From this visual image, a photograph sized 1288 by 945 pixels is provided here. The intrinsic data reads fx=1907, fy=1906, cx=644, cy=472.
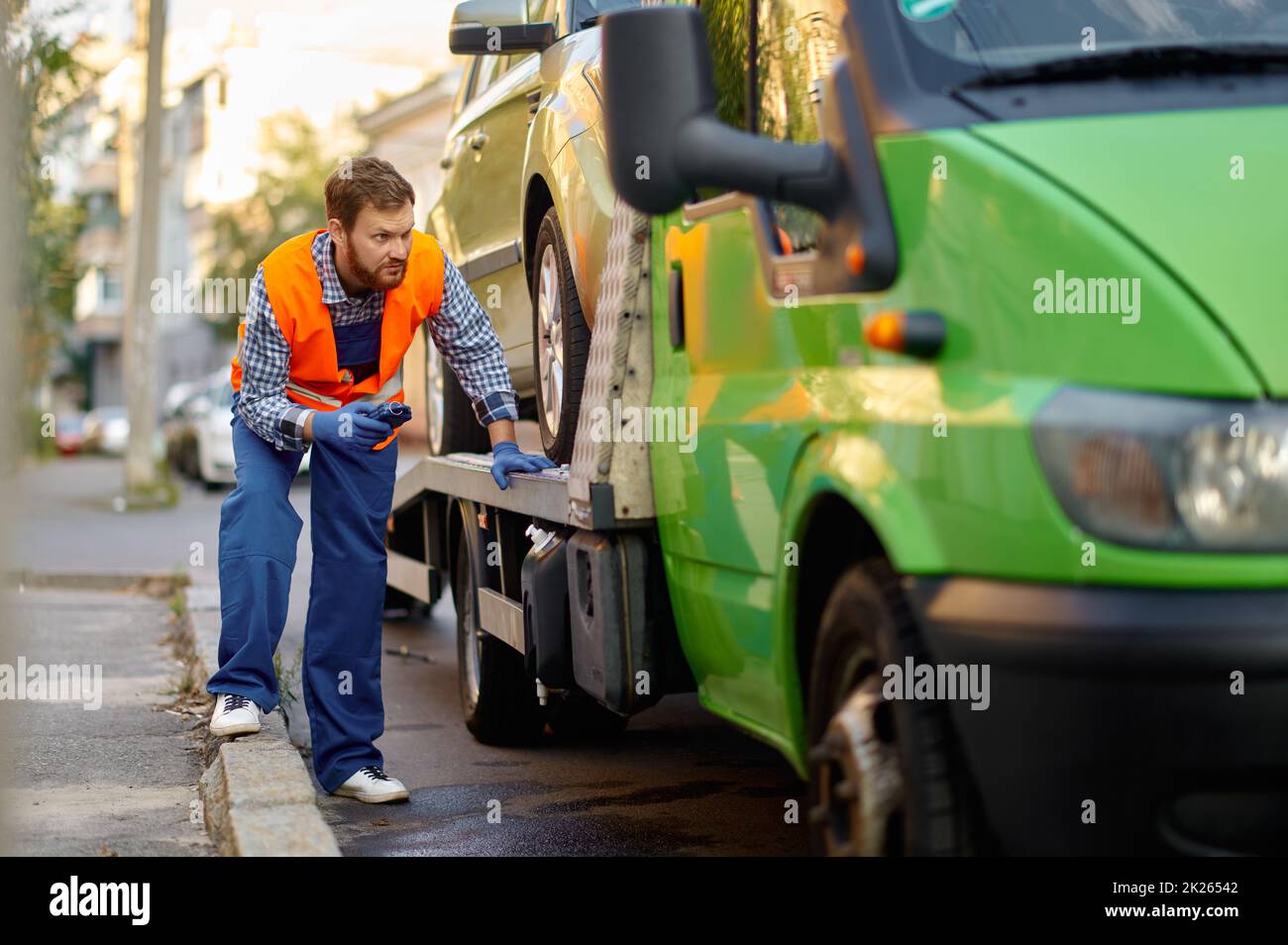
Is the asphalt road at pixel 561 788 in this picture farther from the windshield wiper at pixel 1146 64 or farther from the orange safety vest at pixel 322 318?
the windshield wiper at pixel 1146 64

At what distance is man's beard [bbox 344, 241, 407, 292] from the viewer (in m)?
5.46

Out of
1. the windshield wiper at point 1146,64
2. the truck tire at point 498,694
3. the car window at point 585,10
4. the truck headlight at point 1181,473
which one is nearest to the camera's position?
the truck headlight at point 1181,473

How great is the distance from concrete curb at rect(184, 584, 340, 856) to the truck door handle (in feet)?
4.78

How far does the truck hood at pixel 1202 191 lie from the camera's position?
2949 millimetres

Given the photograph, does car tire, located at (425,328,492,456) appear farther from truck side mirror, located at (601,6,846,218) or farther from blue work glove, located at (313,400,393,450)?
truck side mirror, located at (601,6,846,218)

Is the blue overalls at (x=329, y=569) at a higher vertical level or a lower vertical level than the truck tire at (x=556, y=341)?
lower

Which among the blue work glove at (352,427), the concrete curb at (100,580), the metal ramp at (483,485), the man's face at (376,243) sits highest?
the man's face at (376,243)

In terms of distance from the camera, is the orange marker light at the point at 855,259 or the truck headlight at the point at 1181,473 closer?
the truck headlight at the point at 1181,473

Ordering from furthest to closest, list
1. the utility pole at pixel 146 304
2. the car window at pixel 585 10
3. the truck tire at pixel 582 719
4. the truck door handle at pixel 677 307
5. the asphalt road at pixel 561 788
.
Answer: the utility pole at pixel 146 304 → the truck tire at pixel 582 719 → the car window at pixel 585 10 → the asphalt road at pixel 561 788 → the truck door handle at pixel 677 307

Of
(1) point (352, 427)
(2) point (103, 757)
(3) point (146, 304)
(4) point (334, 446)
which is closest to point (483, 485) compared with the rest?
(4) point (334, 446)

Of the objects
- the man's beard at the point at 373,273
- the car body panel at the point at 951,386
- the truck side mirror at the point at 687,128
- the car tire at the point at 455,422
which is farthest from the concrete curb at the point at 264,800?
the truck side mirror at the point at 687,128

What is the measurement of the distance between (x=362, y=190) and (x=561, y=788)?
2.04 meters

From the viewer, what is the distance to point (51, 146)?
871 inches
